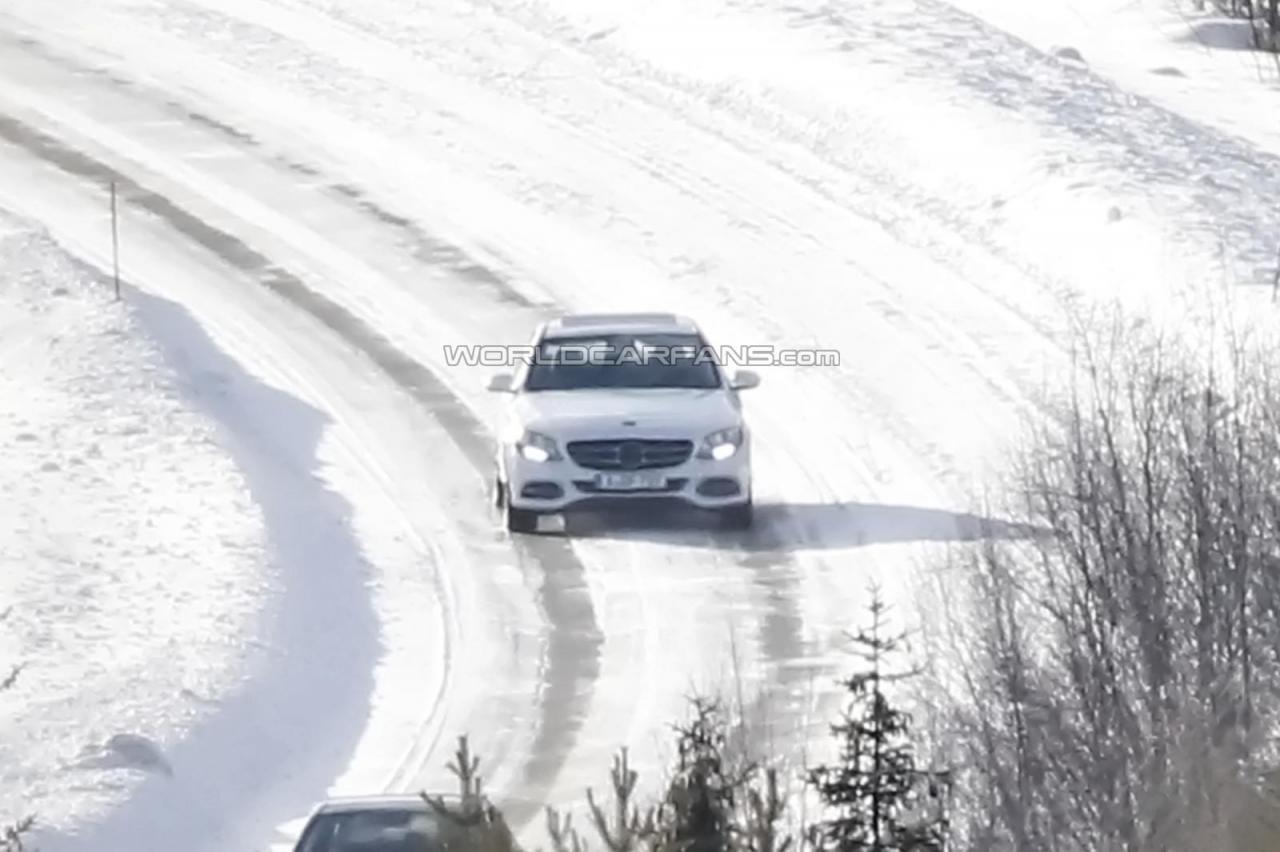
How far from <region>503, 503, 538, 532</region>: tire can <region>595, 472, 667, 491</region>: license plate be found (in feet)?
1.93

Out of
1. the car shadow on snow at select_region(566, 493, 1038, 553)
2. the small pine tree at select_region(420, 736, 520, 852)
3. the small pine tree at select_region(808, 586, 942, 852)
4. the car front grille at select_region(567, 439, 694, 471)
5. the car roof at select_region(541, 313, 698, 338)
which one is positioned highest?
the car roof at select_region(541, 313, 698, 338)

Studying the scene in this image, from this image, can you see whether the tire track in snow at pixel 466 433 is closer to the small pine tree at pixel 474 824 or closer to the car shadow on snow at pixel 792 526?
the car shadow on snow at pixel 792 526

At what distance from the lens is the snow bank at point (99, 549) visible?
18219 millimetres

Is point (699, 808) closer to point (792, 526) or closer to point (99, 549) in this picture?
point (792, 526)

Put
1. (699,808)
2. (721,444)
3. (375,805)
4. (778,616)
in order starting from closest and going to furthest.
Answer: (699,808) < (375,805) < (778,616) < (721,444)

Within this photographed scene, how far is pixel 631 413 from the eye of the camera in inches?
877

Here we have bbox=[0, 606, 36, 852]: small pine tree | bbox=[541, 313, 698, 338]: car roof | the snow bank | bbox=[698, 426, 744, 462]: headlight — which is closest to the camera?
bbox=[0, 606, 36, 852]: small pine tree

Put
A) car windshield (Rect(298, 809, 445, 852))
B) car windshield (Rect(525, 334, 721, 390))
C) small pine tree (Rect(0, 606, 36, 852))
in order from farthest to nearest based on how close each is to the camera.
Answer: car windshield (Rect(525, 334, 721, 390))
car windshield (Rect(298, 809, 445, 852))
small pine tree (Rect(0, 606, 36, 852))

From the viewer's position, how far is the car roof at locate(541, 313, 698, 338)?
23.6 meters

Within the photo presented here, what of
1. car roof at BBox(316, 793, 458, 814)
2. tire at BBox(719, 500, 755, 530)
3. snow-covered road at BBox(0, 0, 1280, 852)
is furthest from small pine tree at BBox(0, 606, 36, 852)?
tire at BBox(719, 500, 755, 530)

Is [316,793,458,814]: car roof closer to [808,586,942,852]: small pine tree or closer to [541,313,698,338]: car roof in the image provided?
[808,586,942,852]: small pine tree

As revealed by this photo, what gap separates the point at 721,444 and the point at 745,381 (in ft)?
2.32

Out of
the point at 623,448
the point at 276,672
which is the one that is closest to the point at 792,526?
the point at 623,448

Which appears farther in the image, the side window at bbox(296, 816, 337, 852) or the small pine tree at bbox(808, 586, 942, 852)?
the side window at bbox(296, 816, 337, 852)
